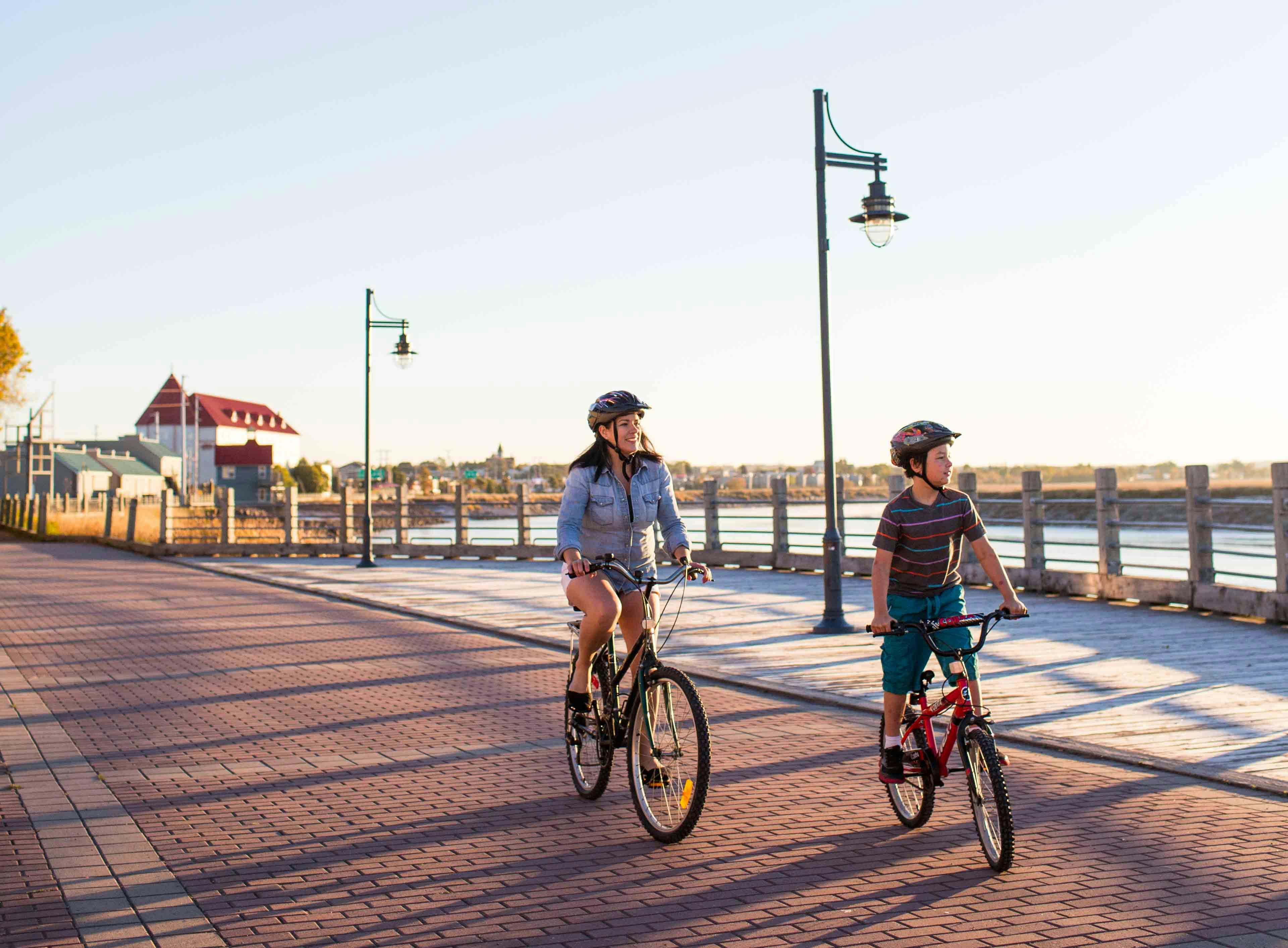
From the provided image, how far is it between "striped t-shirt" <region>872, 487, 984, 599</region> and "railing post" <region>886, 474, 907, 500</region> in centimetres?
1430

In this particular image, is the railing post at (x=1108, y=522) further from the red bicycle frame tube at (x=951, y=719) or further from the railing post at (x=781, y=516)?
the red bicycle frame tube at (x=951, y=719)

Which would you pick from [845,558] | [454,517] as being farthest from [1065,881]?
[454,517]

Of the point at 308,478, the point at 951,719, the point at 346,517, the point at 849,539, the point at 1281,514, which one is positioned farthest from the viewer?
the point at 308,478

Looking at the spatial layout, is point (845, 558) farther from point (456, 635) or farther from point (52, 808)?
point (52, 808)

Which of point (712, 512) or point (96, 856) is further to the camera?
point (712, 512)

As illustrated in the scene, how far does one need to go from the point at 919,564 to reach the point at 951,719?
663mm

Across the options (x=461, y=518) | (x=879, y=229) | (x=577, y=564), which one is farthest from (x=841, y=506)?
(x=577, y=564)

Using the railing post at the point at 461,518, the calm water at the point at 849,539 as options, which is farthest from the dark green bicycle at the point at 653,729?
the railing post at the point at 461,518

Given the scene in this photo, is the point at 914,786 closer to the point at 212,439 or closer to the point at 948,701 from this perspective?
the point at 948,701

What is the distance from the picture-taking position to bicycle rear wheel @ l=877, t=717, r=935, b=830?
559 centimetres

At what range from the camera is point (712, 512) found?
84.8 ft

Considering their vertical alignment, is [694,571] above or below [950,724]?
above

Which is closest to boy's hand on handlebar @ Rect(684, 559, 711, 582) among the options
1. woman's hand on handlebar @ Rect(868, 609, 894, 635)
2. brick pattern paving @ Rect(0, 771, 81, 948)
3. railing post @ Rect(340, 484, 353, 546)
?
woman's hand on handlebar @ Rect(868, 609, 894, 635)

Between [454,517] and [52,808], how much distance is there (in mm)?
25222
